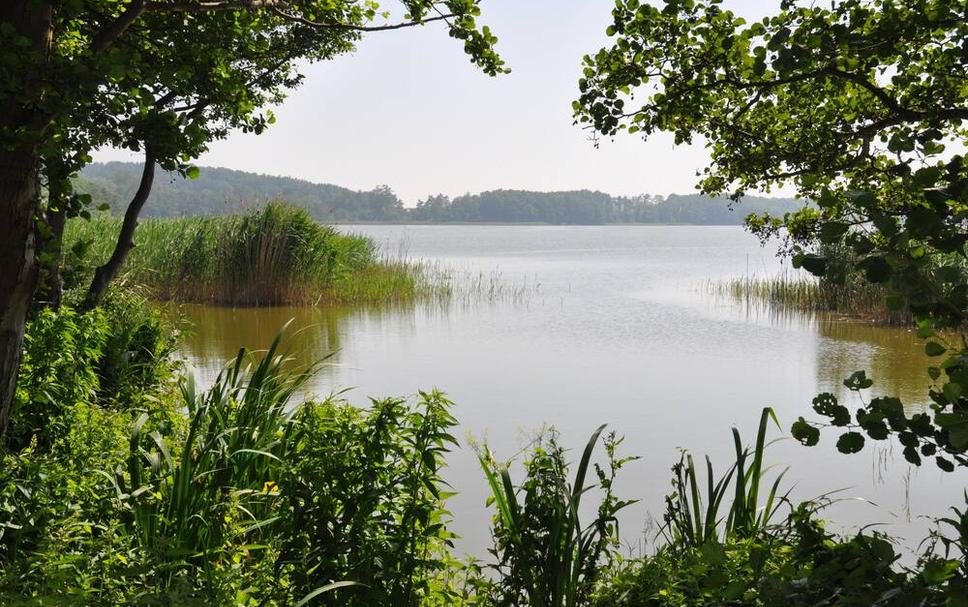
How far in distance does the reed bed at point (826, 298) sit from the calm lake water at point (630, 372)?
0.39m

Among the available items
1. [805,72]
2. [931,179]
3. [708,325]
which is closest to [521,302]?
[708,325]

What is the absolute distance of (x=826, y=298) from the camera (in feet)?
47.4

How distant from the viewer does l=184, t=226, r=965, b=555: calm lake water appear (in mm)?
5766

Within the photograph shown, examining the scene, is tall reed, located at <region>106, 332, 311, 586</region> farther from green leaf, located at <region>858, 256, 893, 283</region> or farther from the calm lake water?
green leaf, located at <region>858, 256, 893, 283</region>

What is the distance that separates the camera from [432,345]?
37.1ft

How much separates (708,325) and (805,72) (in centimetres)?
1074

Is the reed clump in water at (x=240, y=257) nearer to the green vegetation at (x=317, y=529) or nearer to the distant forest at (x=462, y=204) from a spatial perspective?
the green vegetation at (x=317, y=529)

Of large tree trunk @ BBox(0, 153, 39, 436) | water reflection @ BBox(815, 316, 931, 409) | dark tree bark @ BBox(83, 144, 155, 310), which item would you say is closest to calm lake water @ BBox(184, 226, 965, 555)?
water reflection @ BBox(815, 316, 931, 409)

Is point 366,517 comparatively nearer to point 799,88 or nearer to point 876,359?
point 799,88

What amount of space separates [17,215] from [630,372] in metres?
7.54

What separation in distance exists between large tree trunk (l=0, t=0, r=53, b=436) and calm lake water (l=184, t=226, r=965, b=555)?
1776 millimetres

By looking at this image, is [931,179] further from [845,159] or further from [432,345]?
[432,345]

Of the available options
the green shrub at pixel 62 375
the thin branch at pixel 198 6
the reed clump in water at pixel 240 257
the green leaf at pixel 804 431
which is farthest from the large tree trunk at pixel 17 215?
the reed clump in water at pixel 240 257

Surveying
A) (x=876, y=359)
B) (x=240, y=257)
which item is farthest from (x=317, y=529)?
(x=240, y=257)
